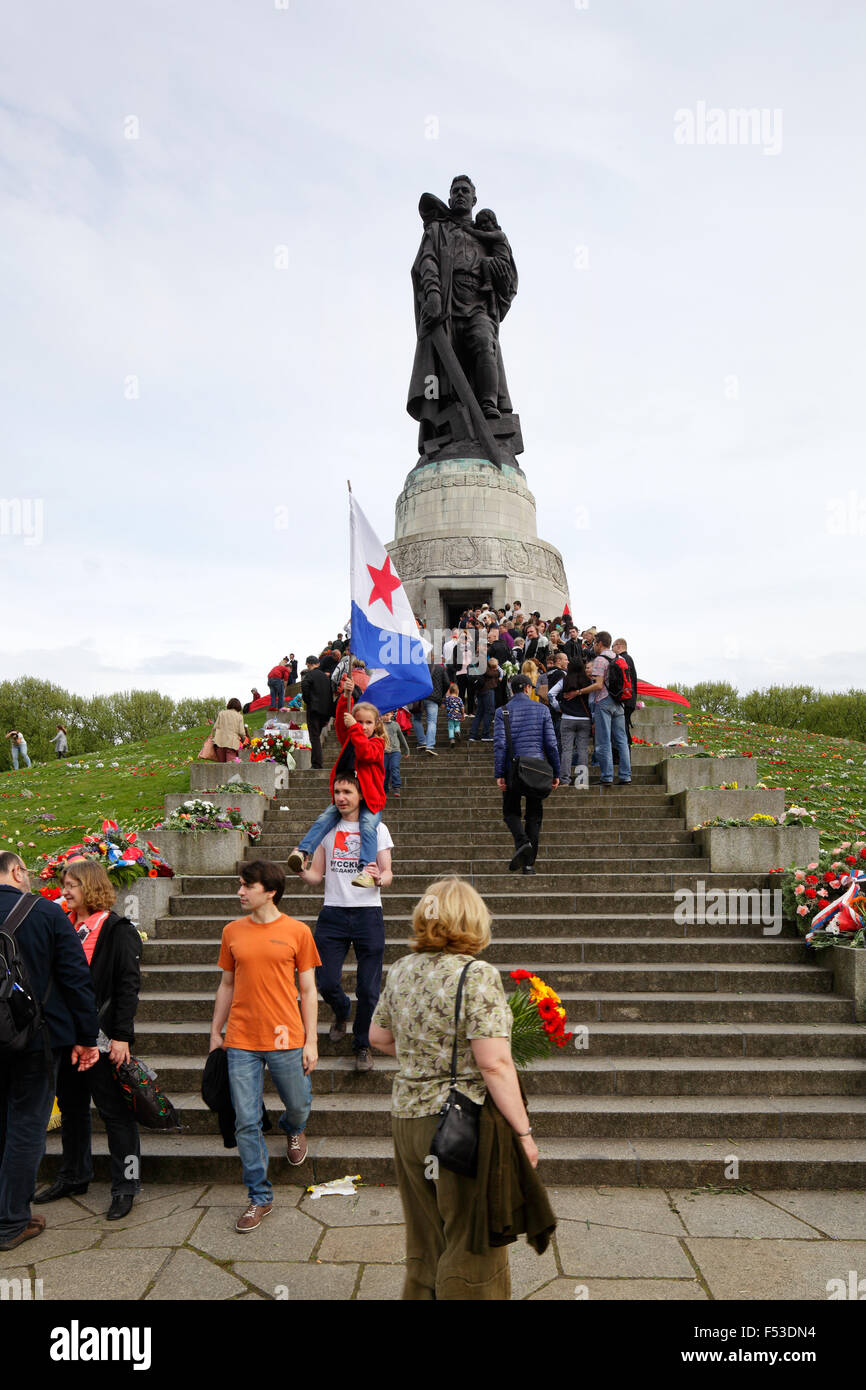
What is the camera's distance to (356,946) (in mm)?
5973

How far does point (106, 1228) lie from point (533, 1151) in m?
3.00

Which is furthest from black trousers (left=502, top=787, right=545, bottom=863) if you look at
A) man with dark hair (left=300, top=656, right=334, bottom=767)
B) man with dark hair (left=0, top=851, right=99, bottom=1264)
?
man with dark hair (left=0, top=851, right=99, bottom=1264)

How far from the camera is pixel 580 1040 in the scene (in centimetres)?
→ 650

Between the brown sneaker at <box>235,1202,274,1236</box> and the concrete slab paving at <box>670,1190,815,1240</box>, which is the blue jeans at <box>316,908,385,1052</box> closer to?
the brown sneaker at <box>235,1202,274,1236</box>

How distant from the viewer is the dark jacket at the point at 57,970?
4605mm

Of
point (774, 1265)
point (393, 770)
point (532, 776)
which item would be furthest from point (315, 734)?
point (774, 1265)

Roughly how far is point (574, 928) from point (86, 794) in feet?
34.6

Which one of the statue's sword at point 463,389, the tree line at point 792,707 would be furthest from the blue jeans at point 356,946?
the tree line at point 792,707

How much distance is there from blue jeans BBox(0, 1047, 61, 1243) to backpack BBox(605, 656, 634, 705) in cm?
837

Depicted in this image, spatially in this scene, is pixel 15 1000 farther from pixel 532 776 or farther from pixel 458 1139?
pixel 532 776

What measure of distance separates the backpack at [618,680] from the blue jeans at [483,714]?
3.34 metres
